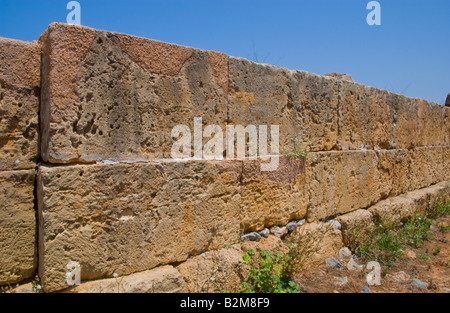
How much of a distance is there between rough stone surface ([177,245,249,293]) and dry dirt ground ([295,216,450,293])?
67 cm

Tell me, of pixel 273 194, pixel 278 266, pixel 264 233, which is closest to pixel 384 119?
pixel 273 194

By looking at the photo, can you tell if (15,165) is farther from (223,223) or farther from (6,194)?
(223,223)

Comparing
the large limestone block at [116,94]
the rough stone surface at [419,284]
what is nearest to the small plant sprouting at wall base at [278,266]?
the rough stone surface at [419,284]

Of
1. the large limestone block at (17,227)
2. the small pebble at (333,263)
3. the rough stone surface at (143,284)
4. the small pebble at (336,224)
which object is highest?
the large limestone block at (17,227)

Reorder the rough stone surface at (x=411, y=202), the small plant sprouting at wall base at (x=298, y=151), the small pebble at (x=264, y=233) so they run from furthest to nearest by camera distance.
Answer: the rough stone surface at (x=411, y=202)
the small plant sprouting at wall base at (x=298, y=151)
the small pebble at (x=264, y=233)

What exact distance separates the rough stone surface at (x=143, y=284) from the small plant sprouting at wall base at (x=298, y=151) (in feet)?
5.10

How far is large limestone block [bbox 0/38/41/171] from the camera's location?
1920 mm

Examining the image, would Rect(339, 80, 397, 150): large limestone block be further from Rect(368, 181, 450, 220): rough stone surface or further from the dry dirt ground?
the dry dirt ground

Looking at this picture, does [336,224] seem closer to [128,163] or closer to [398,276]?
[398,276]

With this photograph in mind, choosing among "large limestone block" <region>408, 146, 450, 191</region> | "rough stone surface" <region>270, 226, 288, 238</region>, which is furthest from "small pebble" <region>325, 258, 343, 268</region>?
"large limestone block" <region>408, 146, 450, 191</region>

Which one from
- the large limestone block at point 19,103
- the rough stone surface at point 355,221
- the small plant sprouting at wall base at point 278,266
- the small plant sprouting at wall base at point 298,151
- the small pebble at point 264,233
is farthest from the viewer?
the rough stone surface at point 355,221

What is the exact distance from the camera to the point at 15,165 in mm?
1984

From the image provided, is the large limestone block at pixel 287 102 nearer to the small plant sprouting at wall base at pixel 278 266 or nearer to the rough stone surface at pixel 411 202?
the small plant sprouting at wall base at pixel 278 266

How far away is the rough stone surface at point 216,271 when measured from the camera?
2.43 m
